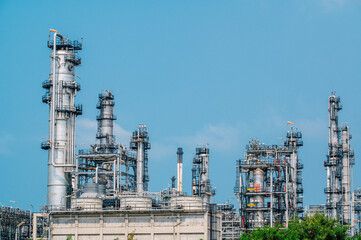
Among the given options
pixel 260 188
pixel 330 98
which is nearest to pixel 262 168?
pixel 260 188

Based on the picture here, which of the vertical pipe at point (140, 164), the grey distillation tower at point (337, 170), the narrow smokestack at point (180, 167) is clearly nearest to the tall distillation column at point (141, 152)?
the vertical pipe at point (140, 164)

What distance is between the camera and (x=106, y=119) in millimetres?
93312

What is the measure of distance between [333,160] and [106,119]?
1332 inches

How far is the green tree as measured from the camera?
67438 millimetres

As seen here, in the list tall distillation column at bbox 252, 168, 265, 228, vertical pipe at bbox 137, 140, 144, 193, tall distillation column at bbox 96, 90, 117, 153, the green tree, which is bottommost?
the green tree

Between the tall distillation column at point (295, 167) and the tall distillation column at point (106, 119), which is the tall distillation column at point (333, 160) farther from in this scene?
the tall distillation column at point (106, 119)

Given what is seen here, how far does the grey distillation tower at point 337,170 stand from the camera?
106m

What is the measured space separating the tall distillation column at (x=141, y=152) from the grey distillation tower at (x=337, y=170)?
90.1 ft

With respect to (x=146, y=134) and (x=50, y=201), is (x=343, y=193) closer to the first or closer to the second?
(x=146, y=134)

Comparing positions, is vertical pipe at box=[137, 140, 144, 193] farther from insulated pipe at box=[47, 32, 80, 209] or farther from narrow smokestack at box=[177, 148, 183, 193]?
narrow smokestack at box=[177, 148, 183, 193]

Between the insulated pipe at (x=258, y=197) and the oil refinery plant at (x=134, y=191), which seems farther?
the insulated pipe at (x=258, y=197)

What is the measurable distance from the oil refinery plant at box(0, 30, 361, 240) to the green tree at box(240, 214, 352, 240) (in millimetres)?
4491

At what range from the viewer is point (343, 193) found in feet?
354

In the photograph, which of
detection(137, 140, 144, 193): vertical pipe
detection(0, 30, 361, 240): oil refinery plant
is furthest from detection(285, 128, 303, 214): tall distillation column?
detection(137, 140, 144, 193): vertical pipe
